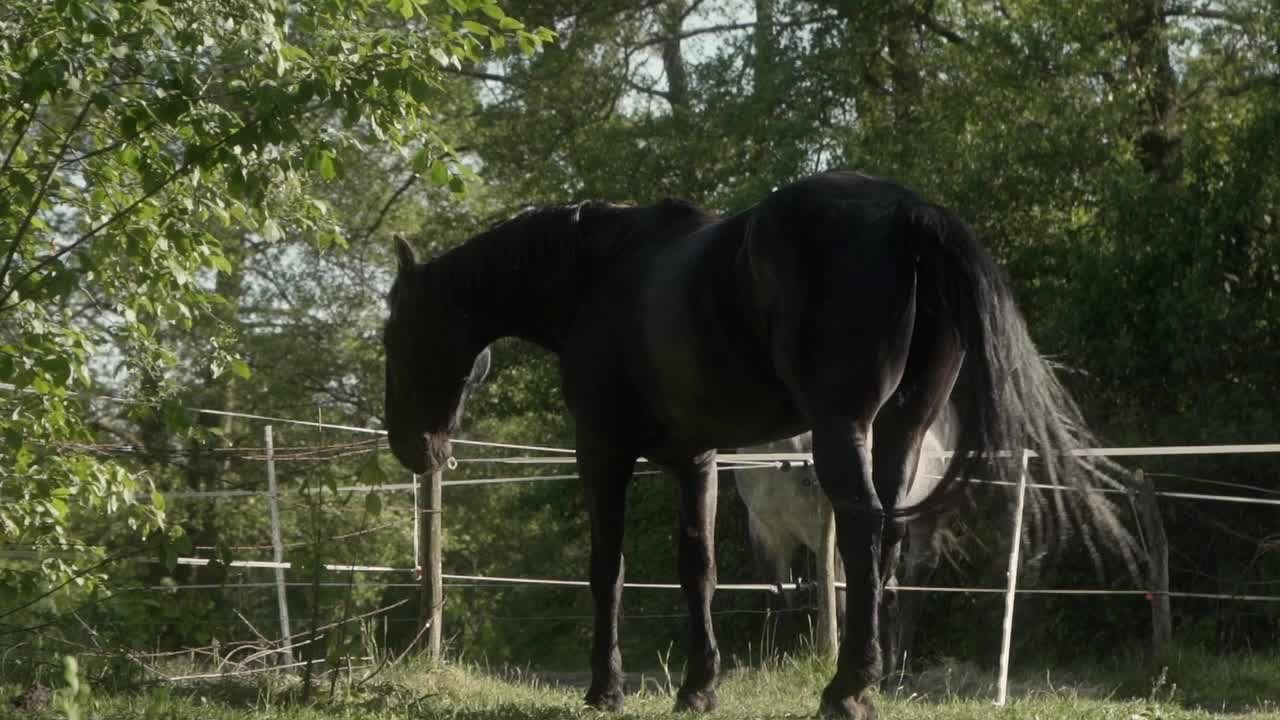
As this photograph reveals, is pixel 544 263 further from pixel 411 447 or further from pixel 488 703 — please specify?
pixel 488 703

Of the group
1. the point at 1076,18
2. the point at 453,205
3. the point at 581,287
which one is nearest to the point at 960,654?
the point at 1076,18

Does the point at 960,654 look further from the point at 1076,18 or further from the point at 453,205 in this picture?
the point at 453,205

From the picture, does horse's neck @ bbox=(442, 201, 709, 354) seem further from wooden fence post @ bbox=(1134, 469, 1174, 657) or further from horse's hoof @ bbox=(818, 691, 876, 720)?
wooden fence post @ bbox=(1134, 469, 1174, 657)

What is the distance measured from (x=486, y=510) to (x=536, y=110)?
7871mm

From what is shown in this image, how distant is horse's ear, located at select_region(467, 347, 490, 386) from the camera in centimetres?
616

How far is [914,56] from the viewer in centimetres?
1722

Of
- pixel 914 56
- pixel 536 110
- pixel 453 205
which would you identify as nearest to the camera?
pixel 914 56

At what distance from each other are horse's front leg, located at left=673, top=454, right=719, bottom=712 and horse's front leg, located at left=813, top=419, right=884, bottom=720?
0.96 metres

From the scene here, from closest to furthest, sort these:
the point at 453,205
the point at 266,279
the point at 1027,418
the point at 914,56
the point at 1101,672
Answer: the point at 1027,418, the point at 1101,672, the point at 914,56, the point at 453,205, the point at 266,279

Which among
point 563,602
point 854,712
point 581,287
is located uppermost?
point 581,287

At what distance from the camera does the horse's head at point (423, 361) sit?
5930mm

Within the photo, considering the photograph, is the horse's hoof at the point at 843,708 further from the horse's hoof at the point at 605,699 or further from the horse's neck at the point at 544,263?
the horse's neck at the point at 544,263

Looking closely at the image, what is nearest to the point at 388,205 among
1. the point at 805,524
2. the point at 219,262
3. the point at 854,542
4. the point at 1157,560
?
the point at 805,524

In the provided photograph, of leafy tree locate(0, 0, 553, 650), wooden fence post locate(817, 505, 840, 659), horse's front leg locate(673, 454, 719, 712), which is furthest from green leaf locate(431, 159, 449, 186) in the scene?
wooden fence post locate(817, 505, 840, 659)
